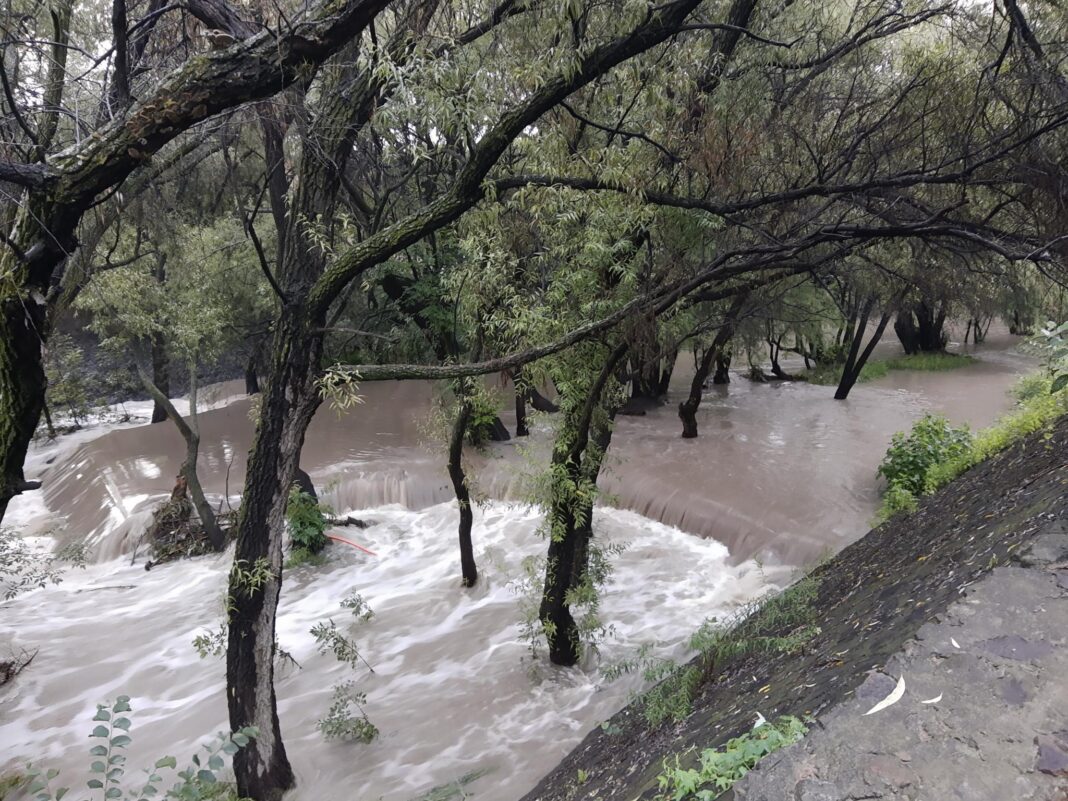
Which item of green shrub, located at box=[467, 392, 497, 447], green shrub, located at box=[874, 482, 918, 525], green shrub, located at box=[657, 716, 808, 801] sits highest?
green shrub, located at box=[467, 392, 497, 447]

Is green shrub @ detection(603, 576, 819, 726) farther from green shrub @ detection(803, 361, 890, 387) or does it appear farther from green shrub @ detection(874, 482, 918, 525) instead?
green shrub @ detection(803, 361, 890, 387)

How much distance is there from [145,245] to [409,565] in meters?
8.67

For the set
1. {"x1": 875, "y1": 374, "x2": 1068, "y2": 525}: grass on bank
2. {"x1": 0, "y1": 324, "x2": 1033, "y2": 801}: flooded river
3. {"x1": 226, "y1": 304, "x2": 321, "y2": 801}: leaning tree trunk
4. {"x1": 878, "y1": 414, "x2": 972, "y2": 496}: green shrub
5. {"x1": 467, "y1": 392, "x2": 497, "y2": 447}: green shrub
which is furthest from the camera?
{"x1": 878, "y1": 414, "x2": 972, "y2": 496}: green shrub

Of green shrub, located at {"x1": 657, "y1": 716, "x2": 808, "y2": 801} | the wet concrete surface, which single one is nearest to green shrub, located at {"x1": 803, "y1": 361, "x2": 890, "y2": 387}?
the wet concrete surface

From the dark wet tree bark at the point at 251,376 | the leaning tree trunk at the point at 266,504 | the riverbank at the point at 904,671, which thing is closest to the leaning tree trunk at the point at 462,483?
the leaning tree trunk at the point at 266,504

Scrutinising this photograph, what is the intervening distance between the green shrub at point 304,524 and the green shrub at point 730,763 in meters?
9.55

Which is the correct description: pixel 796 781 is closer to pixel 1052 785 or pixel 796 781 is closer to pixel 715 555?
pixel 1052 785

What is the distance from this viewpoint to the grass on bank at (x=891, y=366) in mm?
21020

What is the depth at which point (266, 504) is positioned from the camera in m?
5.01

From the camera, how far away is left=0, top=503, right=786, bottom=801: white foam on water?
6469 mm

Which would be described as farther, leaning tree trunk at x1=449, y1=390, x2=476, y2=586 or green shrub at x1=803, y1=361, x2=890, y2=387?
green shrub at x1=803, y1=361, x2=890, y2=387

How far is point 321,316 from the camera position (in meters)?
5.00

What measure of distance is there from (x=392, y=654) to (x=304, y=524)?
11.2 ft

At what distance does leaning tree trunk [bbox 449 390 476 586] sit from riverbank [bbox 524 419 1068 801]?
392 cm
